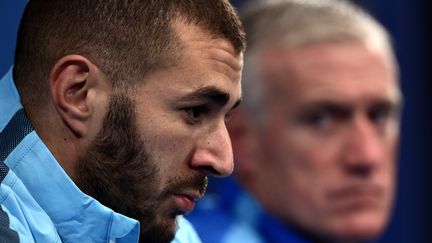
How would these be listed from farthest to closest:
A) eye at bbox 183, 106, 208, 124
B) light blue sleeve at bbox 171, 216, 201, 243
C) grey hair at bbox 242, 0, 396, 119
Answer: grey hair at bbox 242, 0, 396, 119 → light blue sleeve at bbox 171, 216, 201, 243 → eye at bbox 183, 106, 208, 124

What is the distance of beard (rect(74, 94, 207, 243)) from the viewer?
1.58m

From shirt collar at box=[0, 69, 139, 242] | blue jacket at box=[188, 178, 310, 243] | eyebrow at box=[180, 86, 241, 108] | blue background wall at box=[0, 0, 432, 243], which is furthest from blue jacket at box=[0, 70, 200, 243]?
blue background wall at box=[0, 0, 432, 243]

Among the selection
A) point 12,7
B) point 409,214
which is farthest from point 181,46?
point 409,214

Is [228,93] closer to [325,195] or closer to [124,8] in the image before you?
[124,8]

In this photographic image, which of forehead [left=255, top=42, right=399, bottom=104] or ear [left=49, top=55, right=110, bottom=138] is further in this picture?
forehead [left=255, top=42, right=399, bottom=104]

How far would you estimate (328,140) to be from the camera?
2.63m

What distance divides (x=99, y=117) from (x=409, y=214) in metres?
2.33

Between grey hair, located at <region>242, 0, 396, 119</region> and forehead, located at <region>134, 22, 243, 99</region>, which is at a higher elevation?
grey hair, located at <region>242, 0, 396, 119</region>

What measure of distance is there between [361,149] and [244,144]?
12.7 inches

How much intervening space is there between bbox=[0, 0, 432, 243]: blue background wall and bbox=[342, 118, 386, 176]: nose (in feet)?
3.66

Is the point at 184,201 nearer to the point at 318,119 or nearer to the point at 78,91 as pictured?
the point at 78,91

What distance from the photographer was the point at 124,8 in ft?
5.21

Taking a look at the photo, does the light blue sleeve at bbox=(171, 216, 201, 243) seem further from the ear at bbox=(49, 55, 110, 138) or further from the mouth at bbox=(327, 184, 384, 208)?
the mouth at bbox=(327, 184, 384, 208)

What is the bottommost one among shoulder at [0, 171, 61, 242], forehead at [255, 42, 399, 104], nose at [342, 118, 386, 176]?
shoulder at [0, 171, 61, 242]
